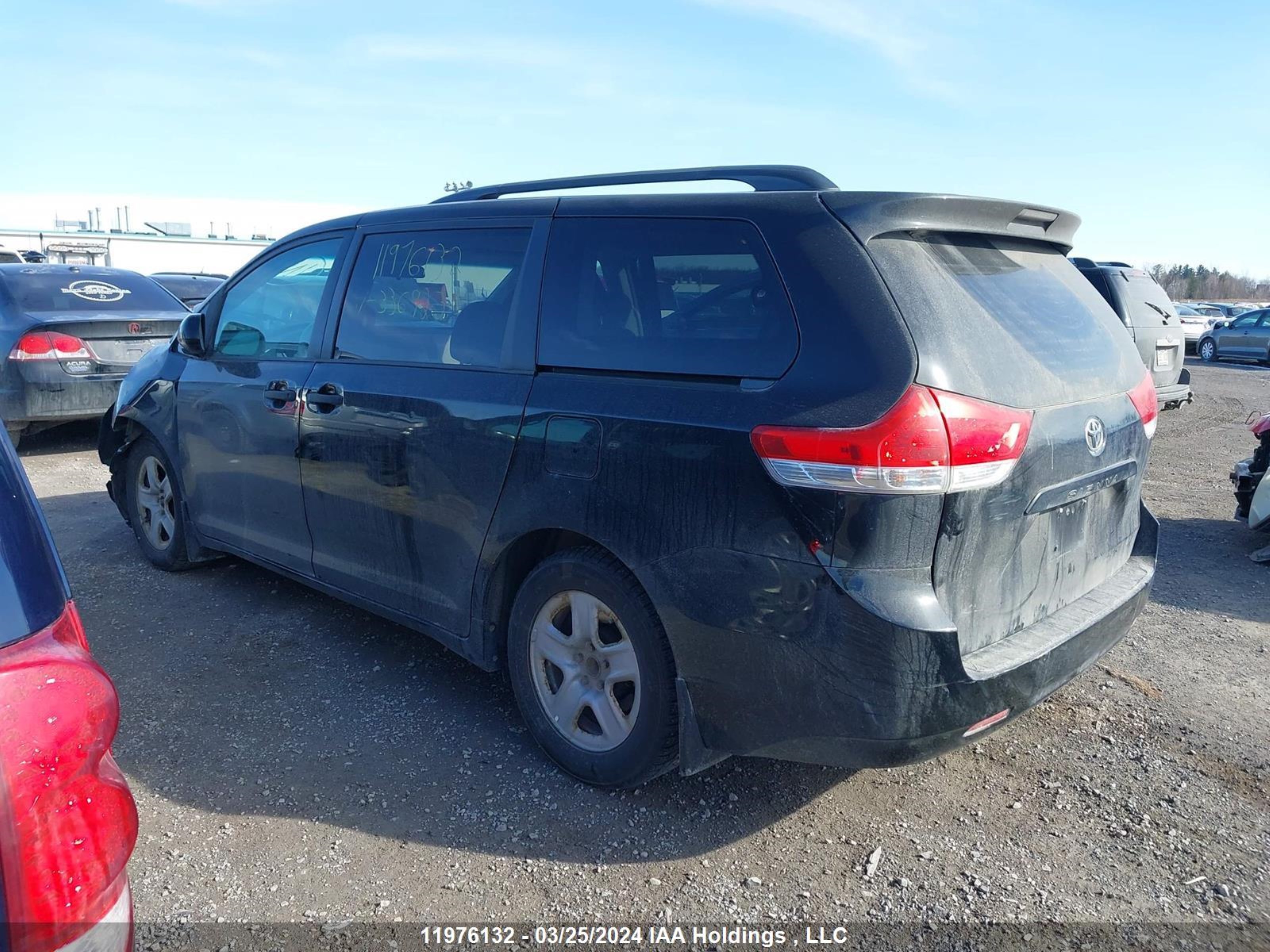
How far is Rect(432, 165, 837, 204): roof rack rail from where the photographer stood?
3.29m

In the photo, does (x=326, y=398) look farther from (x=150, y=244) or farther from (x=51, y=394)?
(x=150, y=244)

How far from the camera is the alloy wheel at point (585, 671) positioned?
3.17 meters

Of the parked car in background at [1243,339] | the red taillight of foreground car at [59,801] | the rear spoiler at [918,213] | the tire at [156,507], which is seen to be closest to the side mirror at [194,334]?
the tire at [156,507]

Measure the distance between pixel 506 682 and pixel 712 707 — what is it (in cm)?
150

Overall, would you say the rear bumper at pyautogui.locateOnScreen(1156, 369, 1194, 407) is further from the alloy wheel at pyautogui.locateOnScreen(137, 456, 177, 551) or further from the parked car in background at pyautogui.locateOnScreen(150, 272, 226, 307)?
the parked car in background at pyautogui.locateOnScreen(150, 272, 226, 307)

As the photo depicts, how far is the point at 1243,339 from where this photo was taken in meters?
25.0

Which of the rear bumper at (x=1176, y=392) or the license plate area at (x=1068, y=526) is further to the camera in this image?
the rear bumper at (x=1176, y=392)

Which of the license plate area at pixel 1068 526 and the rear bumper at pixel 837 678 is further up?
the license plate area at pixel 1068 526

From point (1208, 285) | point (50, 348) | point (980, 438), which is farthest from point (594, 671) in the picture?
point (1208, 285)

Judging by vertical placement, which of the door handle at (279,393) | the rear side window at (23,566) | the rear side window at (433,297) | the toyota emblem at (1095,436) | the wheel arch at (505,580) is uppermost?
the rear side window at (433,297)

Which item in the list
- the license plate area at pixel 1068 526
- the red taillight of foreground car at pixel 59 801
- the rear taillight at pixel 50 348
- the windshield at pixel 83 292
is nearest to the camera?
the red taillight of foreground car at pixel 59 801

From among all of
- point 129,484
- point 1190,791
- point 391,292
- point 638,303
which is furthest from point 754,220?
point 129,484

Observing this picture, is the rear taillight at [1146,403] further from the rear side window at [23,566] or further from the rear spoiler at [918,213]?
the rear side window at [23,566]

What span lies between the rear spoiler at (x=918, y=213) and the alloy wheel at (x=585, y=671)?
139 cm
